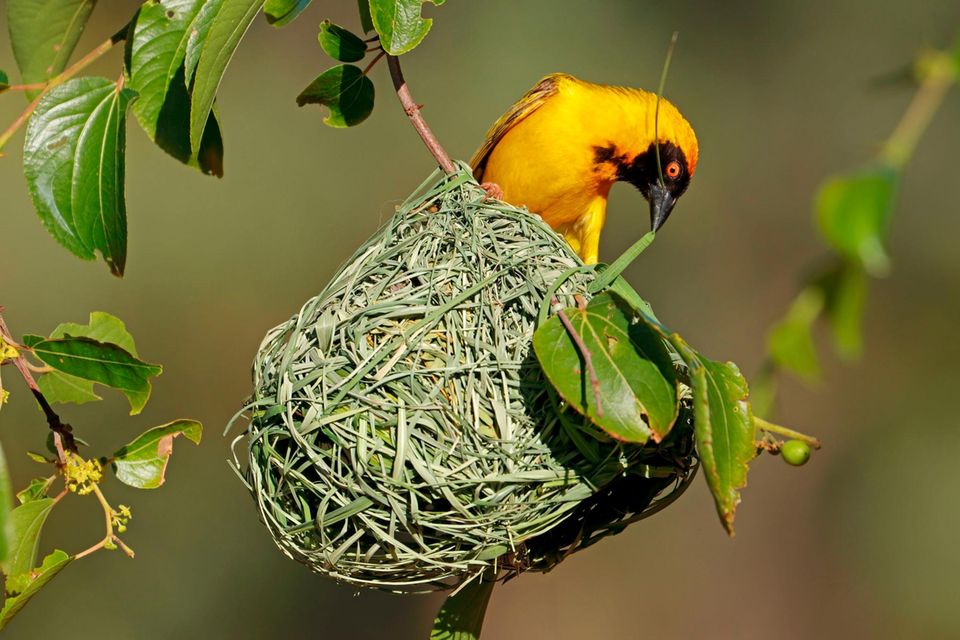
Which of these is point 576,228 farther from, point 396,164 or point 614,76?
point 614,76

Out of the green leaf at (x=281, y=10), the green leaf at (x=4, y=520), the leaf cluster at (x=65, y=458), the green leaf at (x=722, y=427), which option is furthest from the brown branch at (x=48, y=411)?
the green leaf at (x=722, y=427)

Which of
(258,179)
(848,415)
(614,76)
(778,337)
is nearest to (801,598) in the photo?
(848,415)

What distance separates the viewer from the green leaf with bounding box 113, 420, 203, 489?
1.84 metres

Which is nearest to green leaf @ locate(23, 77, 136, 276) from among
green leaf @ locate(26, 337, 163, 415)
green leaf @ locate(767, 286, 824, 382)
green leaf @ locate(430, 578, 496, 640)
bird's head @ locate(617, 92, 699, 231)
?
green leaf @ locate(26, 337, 163, 415)

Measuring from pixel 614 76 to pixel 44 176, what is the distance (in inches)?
227

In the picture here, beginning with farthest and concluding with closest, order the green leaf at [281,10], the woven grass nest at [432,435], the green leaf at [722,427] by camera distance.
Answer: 1. the woven grass nest at [432,435]
2. the green leaf at [281,10]
3. the green leaf at [722,427]

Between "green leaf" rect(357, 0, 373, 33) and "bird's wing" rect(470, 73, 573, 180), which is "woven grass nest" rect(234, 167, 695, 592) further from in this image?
"bird's wing" rect(470, 73, 573, 180)

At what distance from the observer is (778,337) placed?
1.61 feet

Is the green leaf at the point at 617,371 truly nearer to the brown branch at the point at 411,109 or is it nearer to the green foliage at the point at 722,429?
the green foliage at the point at 722,429

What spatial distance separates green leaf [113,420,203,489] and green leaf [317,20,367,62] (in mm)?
696

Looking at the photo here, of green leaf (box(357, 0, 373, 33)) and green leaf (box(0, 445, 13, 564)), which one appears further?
green leaf (box(357, 0, 373, 33))

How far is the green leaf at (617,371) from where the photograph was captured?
4.77ft

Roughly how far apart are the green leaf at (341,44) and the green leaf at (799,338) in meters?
1.48

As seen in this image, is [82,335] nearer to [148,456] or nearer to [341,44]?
[148,456]
